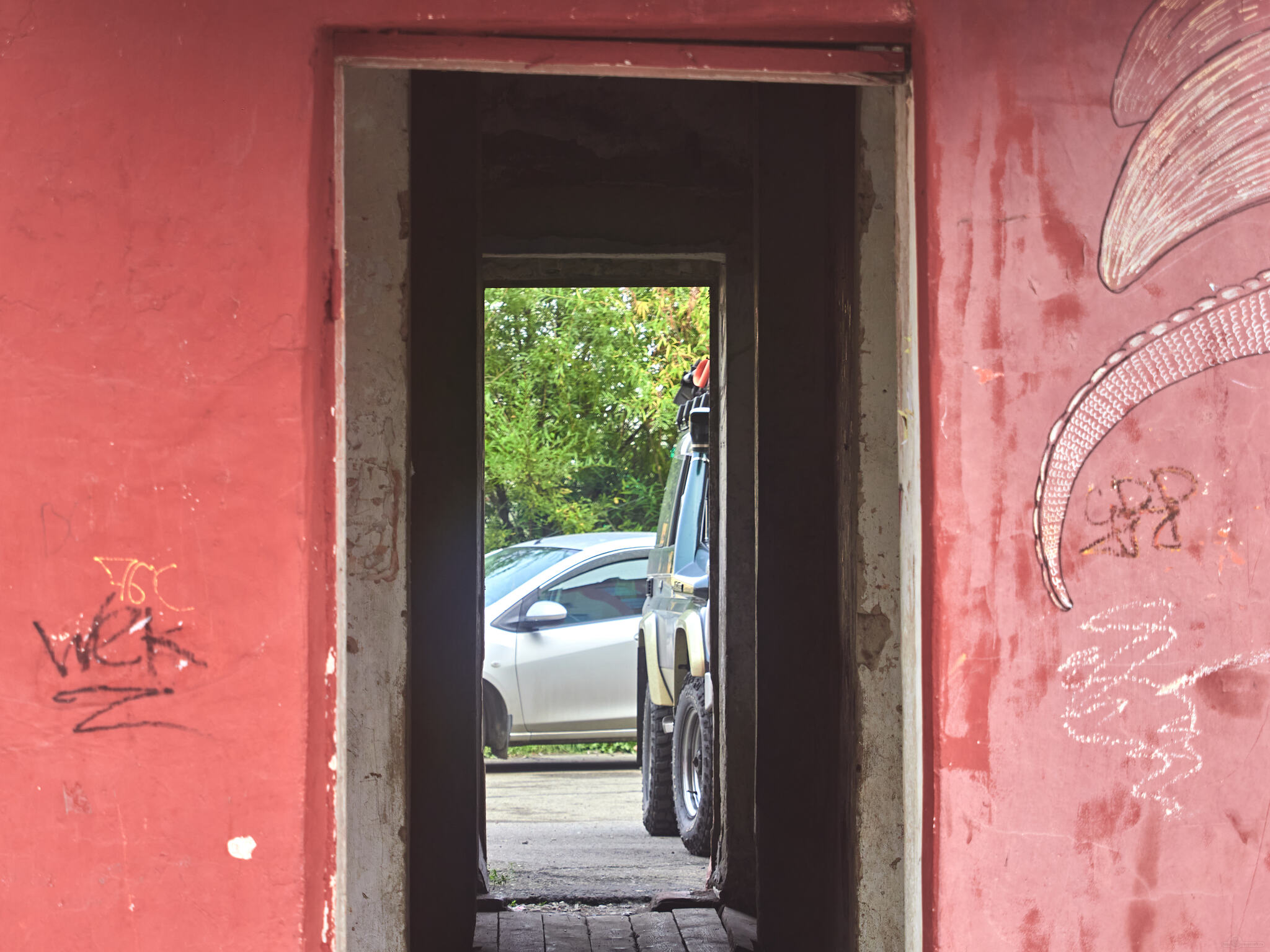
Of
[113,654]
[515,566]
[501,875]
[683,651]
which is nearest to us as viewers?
[113,654]

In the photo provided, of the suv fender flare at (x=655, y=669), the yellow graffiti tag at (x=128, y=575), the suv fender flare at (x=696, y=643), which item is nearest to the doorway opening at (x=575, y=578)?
the suv fender flare at (x=655, y=669)

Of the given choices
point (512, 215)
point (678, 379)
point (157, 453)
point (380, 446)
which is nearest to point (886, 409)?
point (380, 446)

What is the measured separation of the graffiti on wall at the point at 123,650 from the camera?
2197 mm

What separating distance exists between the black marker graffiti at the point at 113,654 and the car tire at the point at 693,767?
3658 millimetres

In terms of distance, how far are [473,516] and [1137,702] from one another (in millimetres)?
2397

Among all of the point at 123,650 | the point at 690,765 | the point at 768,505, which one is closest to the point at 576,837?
the point at 690,765

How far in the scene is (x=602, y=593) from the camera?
829 cm

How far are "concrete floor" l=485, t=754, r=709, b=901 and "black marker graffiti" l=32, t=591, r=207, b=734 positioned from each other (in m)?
3.31

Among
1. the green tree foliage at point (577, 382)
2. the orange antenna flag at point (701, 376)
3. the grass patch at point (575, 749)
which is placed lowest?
the grass patch at point (575, 749)

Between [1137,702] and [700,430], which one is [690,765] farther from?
[1137,702]

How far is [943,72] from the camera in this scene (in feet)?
7.66

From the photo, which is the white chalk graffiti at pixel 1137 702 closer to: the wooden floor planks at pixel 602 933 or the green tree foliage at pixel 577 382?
the wooden floor planks at pixel 602 933

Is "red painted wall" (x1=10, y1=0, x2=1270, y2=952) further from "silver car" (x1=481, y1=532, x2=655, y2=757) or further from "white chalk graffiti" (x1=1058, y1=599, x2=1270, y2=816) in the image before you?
"silver car" (x1=481, y1=532, x2=655, y2=757)

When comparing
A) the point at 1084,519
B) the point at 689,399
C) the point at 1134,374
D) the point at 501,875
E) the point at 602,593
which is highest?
→ the point at 689,399
